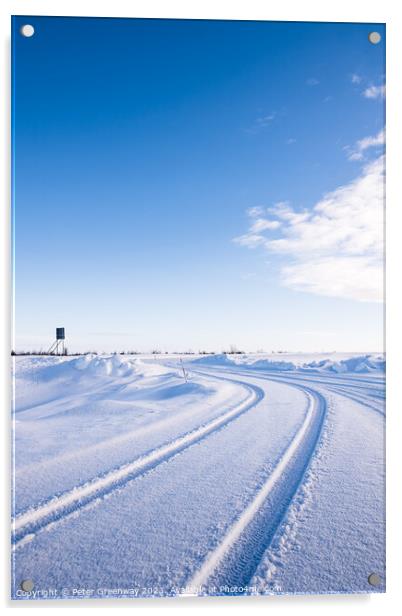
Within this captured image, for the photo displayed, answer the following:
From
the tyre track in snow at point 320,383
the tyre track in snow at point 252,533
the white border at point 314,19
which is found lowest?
the tyre track in snow at point 252,533

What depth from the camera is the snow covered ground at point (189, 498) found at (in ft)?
6.52

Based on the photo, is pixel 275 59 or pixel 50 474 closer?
pixel 50 474

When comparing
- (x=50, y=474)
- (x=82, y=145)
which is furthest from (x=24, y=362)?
(x=82, y=145)

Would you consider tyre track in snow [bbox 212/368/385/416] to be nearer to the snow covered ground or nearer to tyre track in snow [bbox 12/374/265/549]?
the snow covered ground

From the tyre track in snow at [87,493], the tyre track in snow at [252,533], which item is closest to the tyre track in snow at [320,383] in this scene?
the tyre track in snow at [252,533]

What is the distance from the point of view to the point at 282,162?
3148mm

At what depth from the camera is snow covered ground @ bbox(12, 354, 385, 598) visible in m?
1.99

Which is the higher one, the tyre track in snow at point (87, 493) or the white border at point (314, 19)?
the white border at point (314, 19)

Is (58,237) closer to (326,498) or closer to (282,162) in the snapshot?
(282,162)

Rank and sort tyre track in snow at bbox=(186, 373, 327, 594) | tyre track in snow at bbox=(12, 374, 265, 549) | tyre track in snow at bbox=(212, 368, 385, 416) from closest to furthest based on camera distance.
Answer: tyre track in snow at bbox=(186, 373, 327, 594), tyre track in snow at bbox=(12, 374, 265, 549), tyre track in snow at bbox=(212, 368, 385, 416)

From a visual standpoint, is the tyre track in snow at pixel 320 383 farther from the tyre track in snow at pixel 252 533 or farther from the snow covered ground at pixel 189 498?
the tyre track in snow at pixel 252 533

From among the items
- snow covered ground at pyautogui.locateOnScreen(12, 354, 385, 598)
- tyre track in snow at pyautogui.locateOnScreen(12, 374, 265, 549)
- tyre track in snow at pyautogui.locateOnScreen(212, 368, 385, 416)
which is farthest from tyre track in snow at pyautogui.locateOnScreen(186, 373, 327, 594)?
tyre track in snow at pyautogui.locateOnScreen(212, 368, 385, 416)

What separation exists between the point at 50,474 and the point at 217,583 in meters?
1.29

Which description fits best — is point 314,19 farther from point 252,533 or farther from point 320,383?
point 320,383
